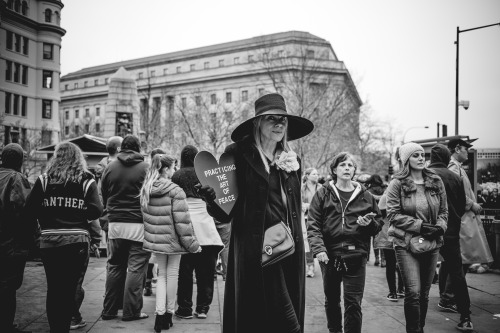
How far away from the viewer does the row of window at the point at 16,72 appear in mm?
57838

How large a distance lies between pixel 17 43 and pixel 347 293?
6501cm

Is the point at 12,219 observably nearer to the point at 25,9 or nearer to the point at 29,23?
the point at 29,23

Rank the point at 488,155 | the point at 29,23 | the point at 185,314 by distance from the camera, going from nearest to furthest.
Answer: the point at 185,314, the point at 488,155, the point at 29,23

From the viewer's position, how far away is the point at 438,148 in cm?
611

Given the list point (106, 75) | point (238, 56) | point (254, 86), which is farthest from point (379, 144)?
point (106, 75)

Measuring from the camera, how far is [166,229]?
552cm

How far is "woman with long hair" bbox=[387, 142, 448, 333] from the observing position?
4781 millimetres

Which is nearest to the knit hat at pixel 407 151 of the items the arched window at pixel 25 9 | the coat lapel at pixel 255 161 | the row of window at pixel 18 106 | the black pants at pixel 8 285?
the coat lapel at pixel 255 161

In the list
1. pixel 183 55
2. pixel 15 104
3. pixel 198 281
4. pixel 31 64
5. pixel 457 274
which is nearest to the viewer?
pixel 457 274

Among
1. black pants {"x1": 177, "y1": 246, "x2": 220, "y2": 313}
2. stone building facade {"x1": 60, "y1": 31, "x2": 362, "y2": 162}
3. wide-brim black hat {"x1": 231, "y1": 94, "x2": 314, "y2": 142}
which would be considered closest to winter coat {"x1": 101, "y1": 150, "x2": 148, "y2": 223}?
black pants {"x1": 177, "y1": 246, "x2": 220, "y2": 313}

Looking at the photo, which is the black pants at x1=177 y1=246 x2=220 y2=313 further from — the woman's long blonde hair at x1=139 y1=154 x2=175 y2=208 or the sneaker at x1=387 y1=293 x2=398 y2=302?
the sneaker at x1=387 y1=293 x2=398 y2=302

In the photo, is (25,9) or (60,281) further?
(25,9)

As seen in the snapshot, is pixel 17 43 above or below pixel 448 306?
above

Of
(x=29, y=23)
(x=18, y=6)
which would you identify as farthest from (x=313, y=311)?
(x=18, y=6)
